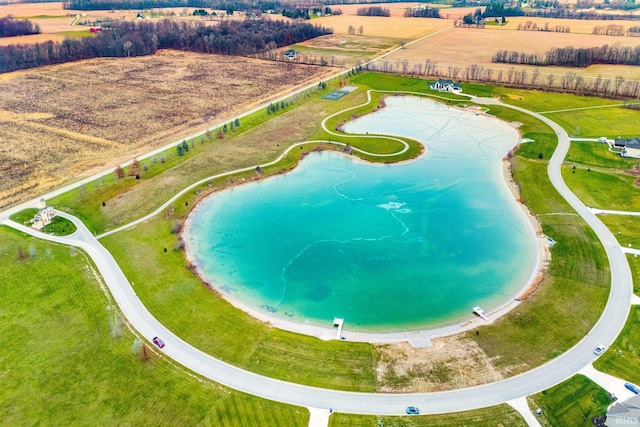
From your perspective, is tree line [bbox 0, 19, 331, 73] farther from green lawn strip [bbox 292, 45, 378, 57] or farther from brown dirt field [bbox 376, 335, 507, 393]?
brown dirt field [bbox 376, 335, 507, 393]

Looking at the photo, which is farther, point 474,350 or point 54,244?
point 54,244

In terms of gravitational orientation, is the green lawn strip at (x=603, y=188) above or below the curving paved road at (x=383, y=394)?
above

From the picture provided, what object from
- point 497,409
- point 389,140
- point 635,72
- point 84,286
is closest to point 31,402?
point 84,286

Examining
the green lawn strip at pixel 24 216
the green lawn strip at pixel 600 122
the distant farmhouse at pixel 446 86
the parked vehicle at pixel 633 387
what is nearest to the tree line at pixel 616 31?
the green lawn strip at pixel 600 122

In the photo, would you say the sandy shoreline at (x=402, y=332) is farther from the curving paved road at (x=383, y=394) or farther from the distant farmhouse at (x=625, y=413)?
the distant farmhouse at (x=625, y=413)

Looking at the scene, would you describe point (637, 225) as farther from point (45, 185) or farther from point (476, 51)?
point (476, 51)

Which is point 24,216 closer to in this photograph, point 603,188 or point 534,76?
point 603,188
